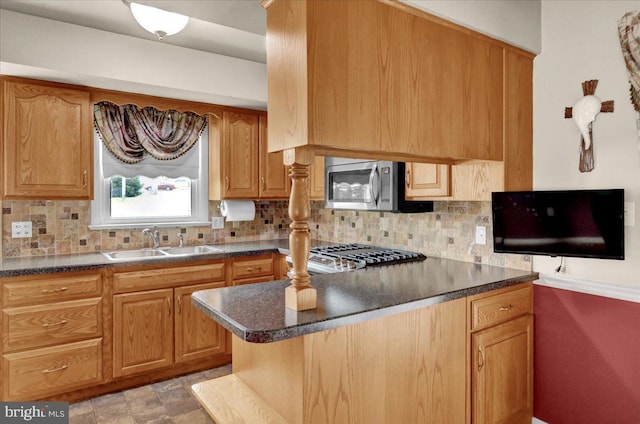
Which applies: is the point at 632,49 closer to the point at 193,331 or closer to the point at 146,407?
the point at 193,331

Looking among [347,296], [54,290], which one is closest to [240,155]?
[54,290]

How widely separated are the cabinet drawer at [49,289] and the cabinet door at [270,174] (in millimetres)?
1610

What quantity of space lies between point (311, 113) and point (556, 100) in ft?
5.56

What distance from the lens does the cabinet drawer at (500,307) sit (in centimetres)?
205

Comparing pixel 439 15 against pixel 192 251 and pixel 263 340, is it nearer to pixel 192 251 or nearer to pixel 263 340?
pixel 263 340

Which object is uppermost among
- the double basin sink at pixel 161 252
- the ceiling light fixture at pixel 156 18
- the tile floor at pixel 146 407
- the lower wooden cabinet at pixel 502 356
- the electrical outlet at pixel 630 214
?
the ceiling light fixture at pixel 156 18

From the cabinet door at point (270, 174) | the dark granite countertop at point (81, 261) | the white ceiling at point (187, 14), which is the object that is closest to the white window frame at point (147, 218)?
the dark granite countertop at point (81, 261)

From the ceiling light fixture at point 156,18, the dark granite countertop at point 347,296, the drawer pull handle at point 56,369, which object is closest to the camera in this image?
the dark granite countertop at point 347,296

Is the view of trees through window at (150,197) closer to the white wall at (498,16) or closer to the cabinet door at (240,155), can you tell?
the cabinet door at (240,155)

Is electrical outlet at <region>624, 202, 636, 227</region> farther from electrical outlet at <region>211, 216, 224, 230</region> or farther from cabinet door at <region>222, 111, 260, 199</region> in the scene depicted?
electrical outlet at <region>211, 216, 224, 230</region>

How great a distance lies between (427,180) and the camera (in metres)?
2.56

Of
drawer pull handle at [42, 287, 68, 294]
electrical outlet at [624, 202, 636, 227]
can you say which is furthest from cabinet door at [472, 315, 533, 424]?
drawer pull handle at [42, 287, 68, 294]

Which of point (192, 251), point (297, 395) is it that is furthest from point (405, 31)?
point (192, 251)

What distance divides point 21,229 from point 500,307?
330 centimetres
